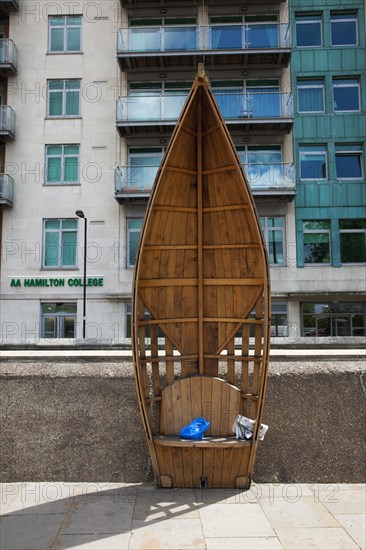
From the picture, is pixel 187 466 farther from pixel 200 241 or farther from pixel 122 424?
pixel 200 241

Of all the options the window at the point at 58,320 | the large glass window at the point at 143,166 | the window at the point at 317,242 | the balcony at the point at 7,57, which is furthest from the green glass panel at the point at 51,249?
the window at the point at 317,242

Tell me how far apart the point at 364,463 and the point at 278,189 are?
45.5 ft

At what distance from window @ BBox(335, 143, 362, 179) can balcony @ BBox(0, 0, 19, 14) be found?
15.0 meters

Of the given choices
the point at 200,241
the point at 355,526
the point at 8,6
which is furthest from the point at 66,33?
the point at 355,526

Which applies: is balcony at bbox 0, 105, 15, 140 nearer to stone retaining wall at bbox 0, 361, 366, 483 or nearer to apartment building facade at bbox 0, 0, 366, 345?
apartment building facade at bbox 0, 0, 366, 345

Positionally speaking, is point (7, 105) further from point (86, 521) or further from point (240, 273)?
point (86, 521)

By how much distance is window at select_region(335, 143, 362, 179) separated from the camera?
19.5m

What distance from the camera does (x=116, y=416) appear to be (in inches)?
241

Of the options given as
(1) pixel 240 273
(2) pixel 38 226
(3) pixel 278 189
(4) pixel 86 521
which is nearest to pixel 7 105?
(2) pixel 38 226

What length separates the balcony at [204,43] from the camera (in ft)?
62.6

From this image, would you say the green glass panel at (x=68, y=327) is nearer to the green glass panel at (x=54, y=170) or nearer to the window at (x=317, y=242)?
the green glass panel at (x=54, y=170)

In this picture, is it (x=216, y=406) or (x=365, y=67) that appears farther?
(x=365, y=67)

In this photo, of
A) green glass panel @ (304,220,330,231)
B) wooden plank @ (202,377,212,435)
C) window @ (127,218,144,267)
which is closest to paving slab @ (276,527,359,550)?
wooden plank @ (202,377,212,435)

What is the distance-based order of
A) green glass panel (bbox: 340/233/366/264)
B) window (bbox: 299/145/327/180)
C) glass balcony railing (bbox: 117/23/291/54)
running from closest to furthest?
1. green glass panel (bbox: 340/233/366/264)
2. glass balcony railing (bbox: 117/23/291/54)
3. window (bbox: 299/145/327/180)
